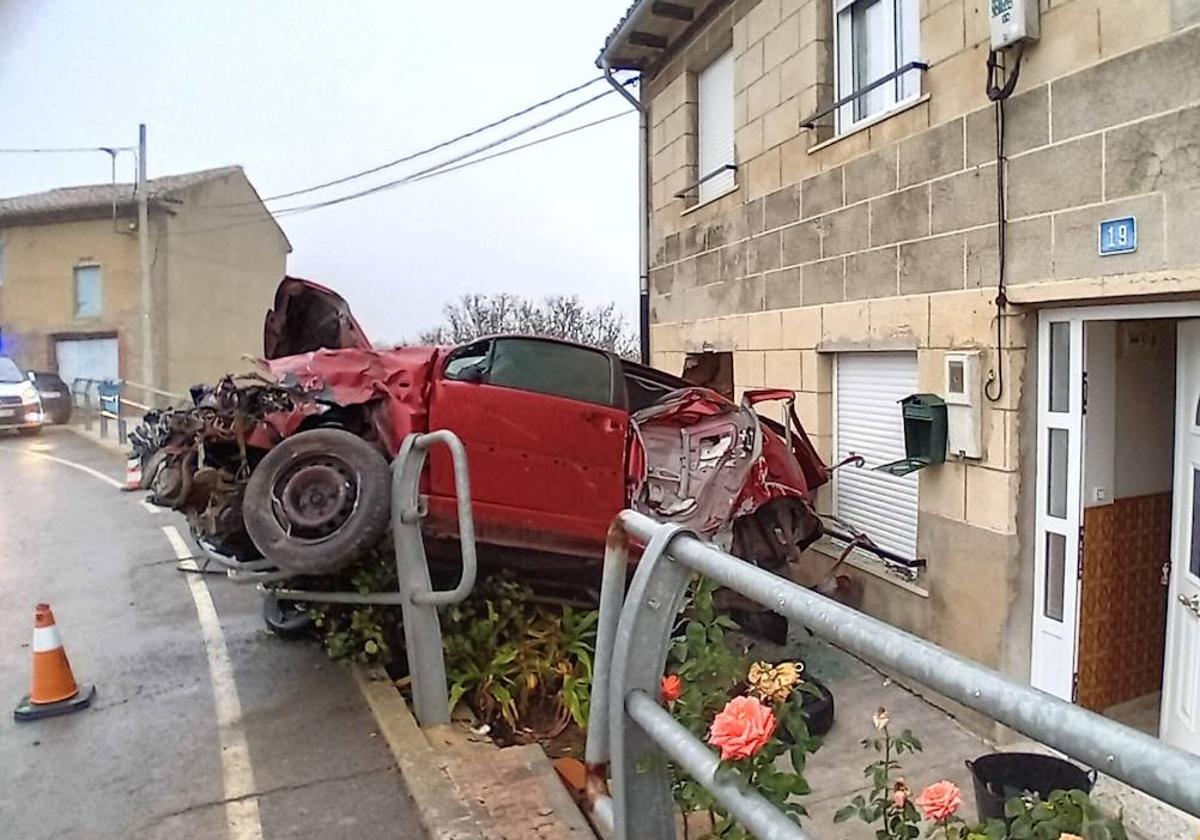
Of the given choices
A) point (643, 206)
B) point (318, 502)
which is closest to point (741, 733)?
point (318, 502)

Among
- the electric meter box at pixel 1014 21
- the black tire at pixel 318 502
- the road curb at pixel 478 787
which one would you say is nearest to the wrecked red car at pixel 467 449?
the black tire at pixel 318 502

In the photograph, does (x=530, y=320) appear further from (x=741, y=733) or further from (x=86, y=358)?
(x=741, y=733)

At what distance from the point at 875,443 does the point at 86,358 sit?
2661 cm

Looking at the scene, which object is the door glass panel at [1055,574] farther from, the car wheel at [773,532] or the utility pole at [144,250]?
the utility pole at [144,250]

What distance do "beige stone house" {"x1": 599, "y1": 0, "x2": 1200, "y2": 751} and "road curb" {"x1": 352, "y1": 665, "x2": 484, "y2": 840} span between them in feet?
11.3

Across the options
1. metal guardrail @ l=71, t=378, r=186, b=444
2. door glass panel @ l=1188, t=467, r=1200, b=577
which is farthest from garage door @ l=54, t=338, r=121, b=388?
door glass panel @ l=1188, t=467, r=1200, b=577

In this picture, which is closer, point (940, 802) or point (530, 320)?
point (940, 802)

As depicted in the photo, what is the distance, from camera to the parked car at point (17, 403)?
18.8 meters

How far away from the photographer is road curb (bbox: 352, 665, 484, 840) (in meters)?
3.29

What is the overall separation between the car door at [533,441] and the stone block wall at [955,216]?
2.19 metres

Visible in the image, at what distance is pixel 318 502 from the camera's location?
460 cm

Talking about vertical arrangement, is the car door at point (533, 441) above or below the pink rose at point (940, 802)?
above

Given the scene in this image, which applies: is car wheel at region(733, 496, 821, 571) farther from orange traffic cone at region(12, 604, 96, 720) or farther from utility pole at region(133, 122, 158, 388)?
utility pole at region(133, 122, 158, 388)

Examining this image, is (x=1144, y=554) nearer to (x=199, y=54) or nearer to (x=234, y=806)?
(x=234, y=806)
